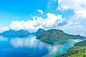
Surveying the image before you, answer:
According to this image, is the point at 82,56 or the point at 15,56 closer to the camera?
the point at 82,56

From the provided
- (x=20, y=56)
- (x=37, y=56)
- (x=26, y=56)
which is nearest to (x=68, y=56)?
(x=37, y=56)

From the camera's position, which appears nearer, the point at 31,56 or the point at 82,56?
the point at 82,56

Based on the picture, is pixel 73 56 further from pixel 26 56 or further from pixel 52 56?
pixel 26 56

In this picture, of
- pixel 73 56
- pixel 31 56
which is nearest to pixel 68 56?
pixel 73 56

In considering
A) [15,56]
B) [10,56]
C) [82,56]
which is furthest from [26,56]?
[82,56]

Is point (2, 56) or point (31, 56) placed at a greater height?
point (2, 56)

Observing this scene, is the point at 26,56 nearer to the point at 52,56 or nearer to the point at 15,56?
the point at 15,56

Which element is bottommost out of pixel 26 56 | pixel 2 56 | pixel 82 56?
pixel 82 56

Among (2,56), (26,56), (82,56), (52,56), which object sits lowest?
(82,56)

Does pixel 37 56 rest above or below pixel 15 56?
below
